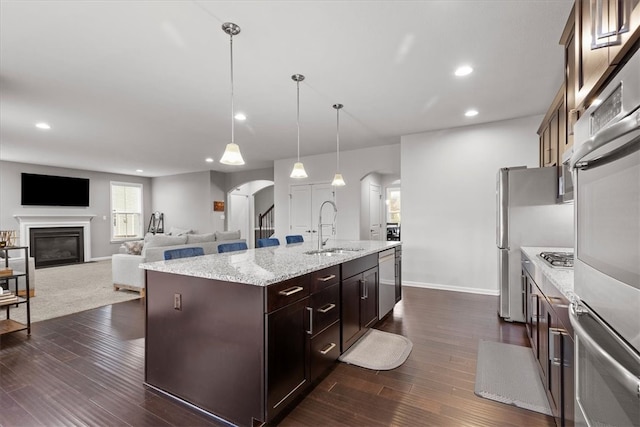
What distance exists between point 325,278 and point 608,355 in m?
1.65

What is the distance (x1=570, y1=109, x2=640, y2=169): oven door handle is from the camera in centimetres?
68

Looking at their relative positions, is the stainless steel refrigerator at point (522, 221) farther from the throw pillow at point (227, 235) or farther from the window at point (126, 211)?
the window at point (126, 211)

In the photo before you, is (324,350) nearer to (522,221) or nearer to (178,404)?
(178,404)

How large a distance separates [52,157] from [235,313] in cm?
795

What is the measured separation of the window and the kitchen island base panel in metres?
9.00

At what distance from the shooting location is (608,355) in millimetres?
774

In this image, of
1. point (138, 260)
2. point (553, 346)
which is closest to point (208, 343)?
point (553, 346)

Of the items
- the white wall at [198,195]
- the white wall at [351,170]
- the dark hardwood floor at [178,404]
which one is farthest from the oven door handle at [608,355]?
the white wall at [198,195]

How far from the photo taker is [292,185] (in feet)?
24.0

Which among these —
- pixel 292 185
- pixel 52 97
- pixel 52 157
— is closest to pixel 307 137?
pixel 292 185

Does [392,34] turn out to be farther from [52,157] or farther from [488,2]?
[52,157]

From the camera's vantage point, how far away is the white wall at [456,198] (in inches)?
181

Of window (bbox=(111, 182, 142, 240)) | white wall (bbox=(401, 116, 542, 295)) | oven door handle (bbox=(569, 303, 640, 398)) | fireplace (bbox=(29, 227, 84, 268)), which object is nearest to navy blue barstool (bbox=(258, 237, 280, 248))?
white wall (bbox=(401, 116, 542, 295))

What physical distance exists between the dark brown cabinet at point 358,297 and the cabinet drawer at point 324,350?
0.43 feet
